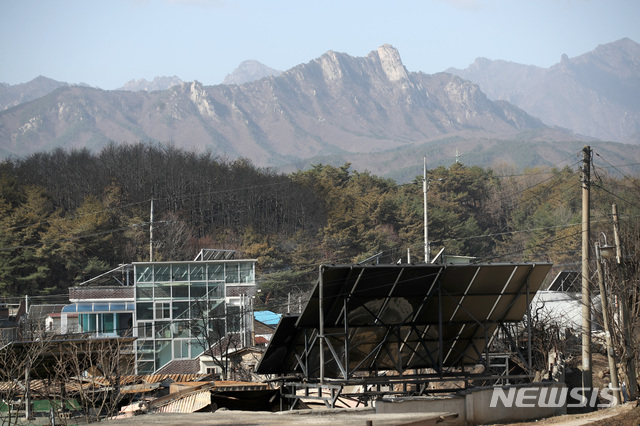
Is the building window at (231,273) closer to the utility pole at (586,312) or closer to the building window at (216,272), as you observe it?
the building window at (216,272)

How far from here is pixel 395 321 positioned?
22.2m

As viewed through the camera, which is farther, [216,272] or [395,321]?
[216,272]

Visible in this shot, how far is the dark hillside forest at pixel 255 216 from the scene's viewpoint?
77062 millimetres

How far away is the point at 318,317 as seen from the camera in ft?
69.4

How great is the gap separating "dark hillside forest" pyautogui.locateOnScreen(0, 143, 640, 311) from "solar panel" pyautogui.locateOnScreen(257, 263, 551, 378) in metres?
47.7

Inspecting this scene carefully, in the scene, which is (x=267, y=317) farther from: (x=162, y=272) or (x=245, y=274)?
(x=162, y=272)

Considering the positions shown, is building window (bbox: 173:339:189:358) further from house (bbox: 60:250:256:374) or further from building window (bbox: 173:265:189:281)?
building window (bbox: 173:265:189:281)

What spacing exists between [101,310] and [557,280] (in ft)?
108

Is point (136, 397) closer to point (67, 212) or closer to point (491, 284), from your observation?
point (491, 284)

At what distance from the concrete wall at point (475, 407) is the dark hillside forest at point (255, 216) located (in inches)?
2053

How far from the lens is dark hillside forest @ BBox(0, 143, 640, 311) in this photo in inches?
3034

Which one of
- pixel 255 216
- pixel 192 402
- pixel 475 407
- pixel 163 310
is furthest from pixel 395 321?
pixel 255 216

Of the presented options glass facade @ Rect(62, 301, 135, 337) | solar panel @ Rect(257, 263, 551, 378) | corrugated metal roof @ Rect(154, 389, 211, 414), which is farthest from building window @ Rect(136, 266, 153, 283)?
solar panel @ Rect(257, 263, 551, 378)

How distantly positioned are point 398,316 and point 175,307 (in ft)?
102
